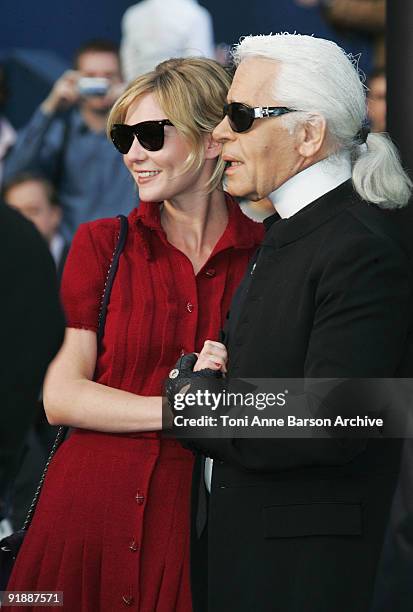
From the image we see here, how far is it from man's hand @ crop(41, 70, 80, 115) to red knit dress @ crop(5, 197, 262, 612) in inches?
107

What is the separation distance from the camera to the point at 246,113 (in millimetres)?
3203

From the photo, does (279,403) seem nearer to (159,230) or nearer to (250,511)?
(250,511)

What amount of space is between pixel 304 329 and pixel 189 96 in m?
0.98

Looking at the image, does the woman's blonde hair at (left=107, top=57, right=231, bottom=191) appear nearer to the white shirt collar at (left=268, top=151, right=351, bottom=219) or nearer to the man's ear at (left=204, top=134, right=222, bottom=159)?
the man's ear at (left=204, top=134, right=222, bottom=159)

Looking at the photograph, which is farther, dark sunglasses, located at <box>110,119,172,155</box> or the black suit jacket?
dark sunglasses, located at <box>110,119,172,155</box>

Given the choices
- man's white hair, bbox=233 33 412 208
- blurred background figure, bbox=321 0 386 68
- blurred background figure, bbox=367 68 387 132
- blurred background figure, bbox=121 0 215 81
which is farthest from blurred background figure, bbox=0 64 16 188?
man's white hair, bbox=233 33 412 208

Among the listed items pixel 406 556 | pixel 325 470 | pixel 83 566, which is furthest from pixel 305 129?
pixel 83 566

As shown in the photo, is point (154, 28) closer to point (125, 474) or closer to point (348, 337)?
point (125, 474)

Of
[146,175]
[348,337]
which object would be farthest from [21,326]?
[146,175]

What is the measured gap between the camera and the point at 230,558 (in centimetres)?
305

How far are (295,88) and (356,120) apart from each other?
7.1 inches

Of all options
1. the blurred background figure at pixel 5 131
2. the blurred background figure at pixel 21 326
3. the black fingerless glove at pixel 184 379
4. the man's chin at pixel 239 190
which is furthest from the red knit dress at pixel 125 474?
the blurred background figure at pixel 5 131

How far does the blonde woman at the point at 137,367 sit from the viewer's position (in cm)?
333

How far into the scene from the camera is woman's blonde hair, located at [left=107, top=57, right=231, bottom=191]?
3592 millimetres
